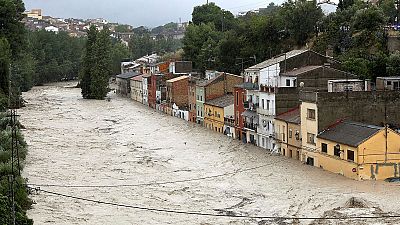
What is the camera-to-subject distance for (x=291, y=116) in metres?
43.3

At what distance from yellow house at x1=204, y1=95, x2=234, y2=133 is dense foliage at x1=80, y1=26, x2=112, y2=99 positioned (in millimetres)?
35272

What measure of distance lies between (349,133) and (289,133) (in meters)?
6.78

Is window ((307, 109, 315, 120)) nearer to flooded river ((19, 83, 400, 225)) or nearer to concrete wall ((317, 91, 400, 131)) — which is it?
concrete wall ((317, 91, 400, 131))

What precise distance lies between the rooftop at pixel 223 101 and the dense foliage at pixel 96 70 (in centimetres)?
3565

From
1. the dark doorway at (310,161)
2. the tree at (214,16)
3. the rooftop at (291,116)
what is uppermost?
the tree at (214,16)

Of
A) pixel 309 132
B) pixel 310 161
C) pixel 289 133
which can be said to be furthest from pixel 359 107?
pixel 289 133

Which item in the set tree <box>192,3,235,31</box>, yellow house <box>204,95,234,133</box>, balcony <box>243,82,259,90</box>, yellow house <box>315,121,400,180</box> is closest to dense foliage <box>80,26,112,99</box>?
tree <box>192,3,235,31</box>

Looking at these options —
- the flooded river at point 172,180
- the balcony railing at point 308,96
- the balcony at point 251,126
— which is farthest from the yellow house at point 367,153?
the balcony at point 251,126

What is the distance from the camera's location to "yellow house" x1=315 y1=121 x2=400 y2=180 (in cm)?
3334

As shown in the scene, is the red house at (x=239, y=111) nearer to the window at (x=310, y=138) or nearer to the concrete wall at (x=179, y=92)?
the window at (x=310, y=138)

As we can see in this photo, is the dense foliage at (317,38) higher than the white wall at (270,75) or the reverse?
higher

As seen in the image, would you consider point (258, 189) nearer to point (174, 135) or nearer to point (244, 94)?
point (244, 94)

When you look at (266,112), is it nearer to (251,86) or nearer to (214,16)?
(251,86)

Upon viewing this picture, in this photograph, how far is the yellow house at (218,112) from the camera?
54.8m
